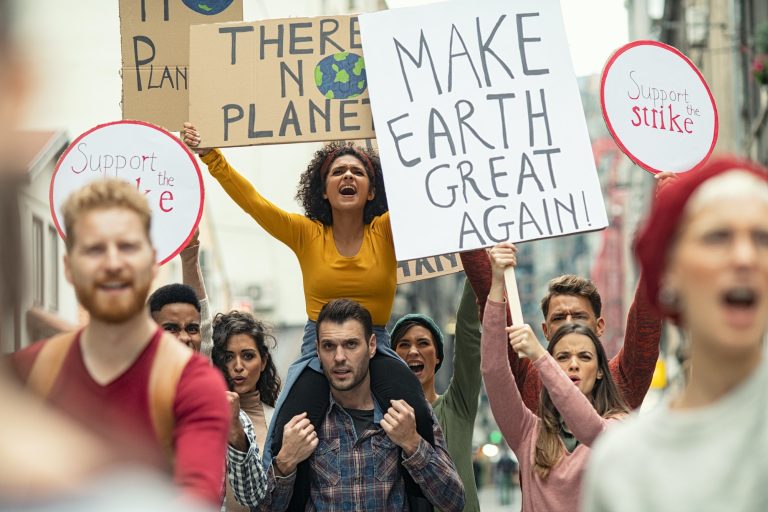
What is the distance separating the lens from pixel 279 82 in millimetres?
6066

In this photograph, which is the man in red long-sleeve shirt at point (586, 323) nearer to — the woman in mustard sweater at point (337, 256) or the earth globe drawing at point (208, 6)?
the woman in mustard sweater at point (337, 256)

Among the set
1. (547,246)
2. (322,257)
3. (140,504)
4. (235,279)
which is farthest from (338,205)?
(547,246)

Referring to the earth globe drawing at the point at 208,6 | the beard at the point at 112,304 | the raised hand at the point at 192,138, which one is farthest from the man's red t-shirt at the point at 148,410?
the earth globe drawing at the point at 208,6

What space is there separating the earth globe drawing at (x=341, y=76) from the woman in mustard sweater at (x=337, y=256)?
266mm

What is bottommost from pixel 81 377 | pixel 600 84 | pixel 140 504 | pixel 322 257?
pixel 140 504

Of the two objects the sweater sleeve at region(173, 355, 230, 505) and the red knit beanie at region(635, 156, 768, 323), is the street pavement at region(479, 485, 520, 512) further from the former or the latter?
the red knit beanie at region(635, 156, 768, 323)

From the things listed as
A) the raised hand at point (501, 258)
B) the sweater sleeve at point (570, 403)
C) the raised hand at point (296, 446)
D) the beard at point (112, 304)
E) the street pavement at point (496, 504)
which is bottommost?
the street pavement at point (496, 504)

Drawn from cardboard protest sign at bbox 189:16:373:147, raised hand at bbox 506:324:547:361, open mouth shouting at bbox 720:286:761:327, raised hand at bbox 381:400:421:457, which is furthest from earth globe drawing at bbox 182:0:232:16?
open mouth shouting at bbox 720:286:761:327

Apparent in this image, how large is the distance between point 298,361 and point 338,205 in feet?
2.10

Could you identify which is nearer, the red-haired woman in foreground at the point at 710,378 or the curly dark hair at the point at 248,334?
the red-haired woman in foreground at the point at 710,378

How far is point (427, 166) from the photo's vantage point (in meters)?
5.48

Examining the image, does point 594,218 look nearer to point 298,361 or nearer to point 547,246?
point 298,361

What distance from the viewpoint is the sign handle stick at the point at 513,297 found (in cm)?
480

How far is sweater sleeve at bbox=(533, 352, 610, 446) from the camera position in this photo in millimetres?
4336
